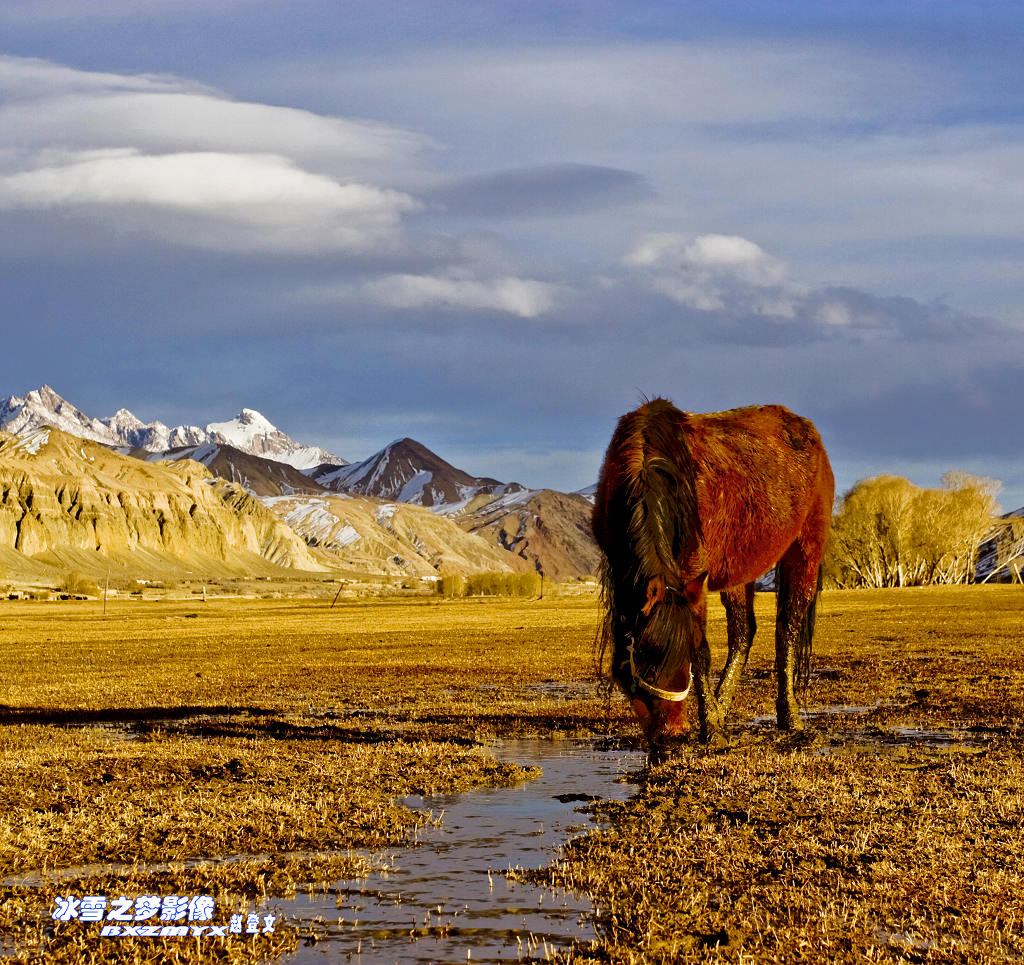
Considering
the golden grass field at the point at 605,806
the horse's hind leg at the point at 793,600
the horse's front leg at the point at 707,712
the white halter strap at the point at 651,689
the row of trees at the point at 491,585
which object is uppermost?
the horse's hind leg at the point at 793,600

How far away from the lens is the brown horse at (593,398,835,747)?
10.9 meters

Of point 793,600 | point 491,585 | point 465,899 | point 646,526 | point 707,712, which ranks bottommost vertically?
point 491,585

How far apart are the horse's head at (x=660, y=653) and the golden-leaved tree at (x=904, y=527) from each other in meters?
93.7

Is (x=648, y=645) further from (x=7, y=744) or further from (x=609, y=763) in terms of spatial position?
(x=7, y=744)

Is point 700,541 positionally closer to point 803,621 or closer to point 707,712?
point 707,712

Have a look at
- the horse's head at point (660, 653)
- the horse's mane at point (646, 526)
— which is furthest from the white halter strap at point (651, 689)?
the horse's mane at point (646, 526)

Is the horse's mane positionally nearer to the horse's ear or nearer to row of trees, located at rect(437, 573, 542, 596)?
the horse's ear

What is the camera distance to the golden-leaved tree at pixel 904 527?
103 meters

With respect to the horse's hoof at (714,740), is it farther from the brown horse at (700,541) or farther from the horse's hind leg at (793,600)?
the horse's hind leg at (793,600)

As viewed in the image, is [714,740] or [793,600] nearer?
[714,740]

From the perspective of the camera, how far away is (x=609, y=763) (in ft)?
42.7

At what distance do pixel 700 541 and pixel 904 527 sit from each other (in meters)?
96.9

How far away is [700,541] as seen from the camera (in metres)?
11.9

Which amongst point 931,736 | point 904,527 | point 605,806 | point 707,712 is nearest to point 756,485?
point 707,712
